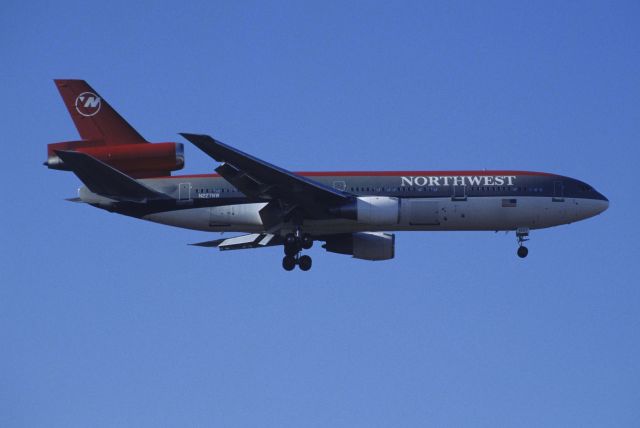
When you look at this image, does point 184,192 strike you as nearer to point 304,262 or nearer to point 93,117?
point 93,117

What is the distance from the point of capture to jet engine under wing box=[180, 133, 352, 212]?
43.5 meters

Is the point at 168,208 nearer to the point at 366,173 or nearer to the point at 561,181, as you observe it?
the point at 366,173

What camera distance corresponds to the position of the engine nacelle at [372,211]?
46.0 meters

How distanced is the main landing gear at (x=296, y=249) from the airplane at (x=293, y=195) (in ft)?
0.14

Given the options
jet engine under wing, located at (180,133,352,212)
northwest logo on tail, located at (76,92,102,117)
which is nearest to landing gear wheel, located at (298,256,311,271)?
jet engine under wing, located at (180,133,352,212)

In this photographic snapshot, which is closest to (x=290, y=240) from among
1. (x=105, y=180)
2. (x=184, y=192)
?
(x=184, y=192)

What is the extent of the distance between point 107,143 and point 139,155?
2585mm

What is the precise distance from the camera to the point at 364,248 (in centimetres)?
5112

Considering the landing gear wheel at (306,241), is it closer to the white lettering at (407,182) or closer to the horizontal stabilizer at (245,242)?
the horizontal stabilizer at (245,242)

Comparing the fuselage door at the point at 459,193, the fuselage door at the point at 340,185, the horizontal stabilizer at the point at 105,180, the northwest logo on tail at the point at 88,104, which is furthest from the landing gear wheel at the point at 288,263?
the northwest logo on tail at the point at 88,104

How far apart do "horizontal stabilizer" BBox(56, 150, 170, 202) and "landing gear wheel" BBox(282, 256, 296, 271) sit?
5749mm

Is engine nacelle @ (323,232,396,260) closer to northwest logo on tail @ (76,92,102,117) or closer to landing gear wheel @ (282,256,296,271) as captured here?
landing gear wheel @ (282,256,296,271)

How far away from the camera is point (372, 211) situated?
4597cm

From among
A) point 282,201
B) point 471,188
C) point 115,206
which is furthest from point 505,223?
point 115,206
